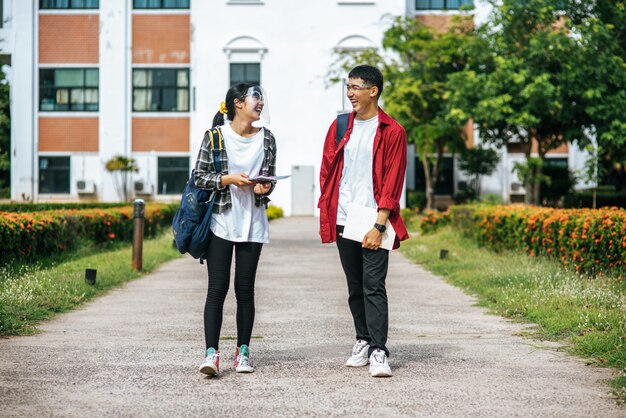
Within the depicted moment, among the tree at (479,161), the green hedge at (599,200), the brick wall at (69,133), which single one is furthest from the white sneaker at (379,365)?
the brick wall at (69,133)

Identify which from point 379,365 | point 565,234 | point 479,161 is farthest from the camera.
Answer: point 479,161

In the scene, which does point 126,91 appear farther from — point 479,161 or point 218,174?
point 218,174

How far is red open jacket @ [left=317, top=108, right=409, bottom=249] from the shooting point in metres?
6.16

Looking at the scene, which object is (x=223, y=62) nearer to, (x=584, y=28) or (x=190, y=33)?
(x=190, y=33)

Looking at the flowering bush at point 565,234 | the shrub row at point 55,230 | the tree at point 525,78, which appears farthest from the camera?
the tree at point 525,78

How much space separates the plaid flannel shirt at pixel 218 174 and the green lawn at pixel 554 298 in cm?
250

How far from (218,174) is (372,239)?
3.48 ft

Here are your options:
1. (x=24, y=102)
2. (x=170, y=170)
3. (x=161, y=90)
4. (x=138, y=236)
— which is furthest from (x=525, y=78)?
(x=24, y=102)

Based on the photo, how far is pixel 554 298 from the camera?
9281 millimetres

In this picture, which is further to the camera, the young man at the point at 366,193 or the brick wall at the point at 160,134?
the brick wall at the point at 160,134

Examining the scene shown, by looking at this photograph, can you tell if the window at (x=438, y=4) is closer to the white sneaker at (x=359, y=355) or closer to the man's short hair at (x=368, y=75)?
the man's short hair at (x=368, y=75)

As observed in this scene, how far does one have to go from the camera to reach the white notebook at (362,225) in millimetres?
6188

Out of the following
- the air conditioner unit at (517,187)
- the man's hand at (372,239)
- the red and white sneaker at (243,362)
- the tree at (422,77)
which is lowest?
the red and white sneaker at (243,362)

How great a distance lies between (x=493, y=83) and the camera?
23.4 m
